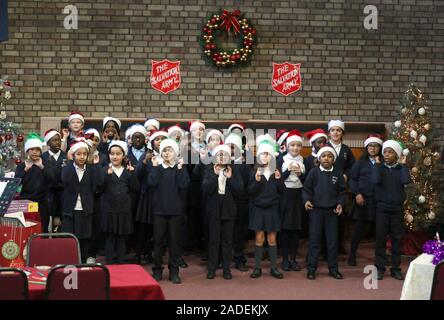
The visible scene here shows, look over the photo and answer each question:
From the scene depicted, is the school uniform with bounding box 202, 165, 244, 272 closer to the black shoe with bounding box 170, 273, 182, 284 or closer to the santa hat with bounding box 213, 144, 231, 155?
the santa hat with bounding box 213, 144, 231, 155

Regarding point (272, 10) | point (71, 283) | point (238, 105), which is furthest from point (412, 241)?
point (71, 283)

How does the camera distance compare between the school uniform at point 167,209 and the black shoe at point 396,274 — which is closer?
the school uniform at point 167,209

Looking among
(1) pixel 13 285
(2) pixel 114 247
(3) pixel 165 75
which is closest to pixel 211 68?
(3) pixel 165 75

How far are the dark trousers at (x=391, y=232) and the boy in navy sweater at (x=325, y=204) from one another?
0.53 metres

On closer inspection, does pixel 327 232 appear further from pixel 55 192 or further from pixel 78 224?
pixel 55 192

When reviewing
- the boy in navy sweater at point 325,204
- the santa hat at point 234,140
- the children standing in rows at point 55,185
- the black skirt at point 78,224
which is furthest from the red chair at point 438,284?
the children standing in rows at point 55,185

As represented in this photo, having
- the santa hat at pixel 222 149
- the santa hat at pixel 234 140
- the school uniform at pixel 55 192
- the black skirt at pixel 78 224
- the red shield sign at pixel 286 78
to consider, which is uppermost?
the red shield sign at pixel 286 78

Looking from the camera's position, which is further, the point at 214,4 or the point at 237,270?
the point at 214,4

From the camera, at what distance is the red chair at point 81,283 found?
4367 mm

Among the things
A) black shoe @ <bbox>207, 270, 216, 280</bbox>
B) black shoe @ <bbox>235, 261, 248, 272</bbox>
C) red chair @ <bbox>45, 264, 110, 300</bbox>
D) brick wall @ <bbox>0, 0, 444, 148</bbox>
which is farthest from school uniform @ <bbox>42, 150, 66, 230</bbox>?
red chair @ <bbox>45, 264, 110, 300</bbox>

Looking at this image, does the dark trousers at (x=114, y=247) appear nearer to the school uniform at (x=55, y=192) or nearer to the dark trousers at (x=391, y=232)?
the school uniform at (x=55, y=192)

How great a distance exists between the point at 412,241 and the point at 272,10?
469 cm

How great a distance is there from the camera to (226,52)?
12.0 meters

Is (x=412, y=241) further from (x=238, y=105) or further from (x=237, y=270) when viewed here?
(x=238, y=105)
